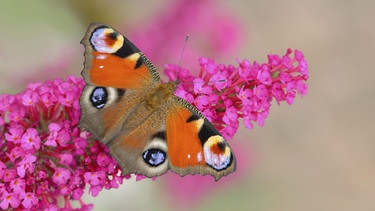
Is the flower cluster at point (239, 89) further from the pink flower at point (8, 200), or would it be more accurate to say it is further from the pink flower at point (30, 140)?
the pink flower at point (8, 200)

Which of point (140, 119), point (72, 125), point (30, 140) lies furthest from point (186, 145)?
point (30, 140)

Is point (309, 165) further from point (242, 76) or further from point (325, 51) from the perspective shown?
point (242, 76)

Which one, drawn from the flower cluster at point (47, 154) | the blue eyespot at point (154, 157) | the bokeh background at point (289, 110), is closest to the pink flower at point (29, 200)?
the flower cluster at point (47, 154)

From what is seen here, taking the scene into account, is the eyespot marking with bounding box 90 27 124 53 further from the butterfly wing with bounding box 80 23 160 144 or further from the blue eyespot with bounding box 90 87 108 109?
the blue eyespot with bounding box 90 87 108 109

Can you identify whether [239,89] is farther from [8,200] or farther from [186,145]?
[8,200]

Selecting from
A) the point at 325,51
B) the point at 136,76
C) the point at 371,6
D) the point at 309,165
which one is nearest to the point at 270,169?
the point at 309,165
